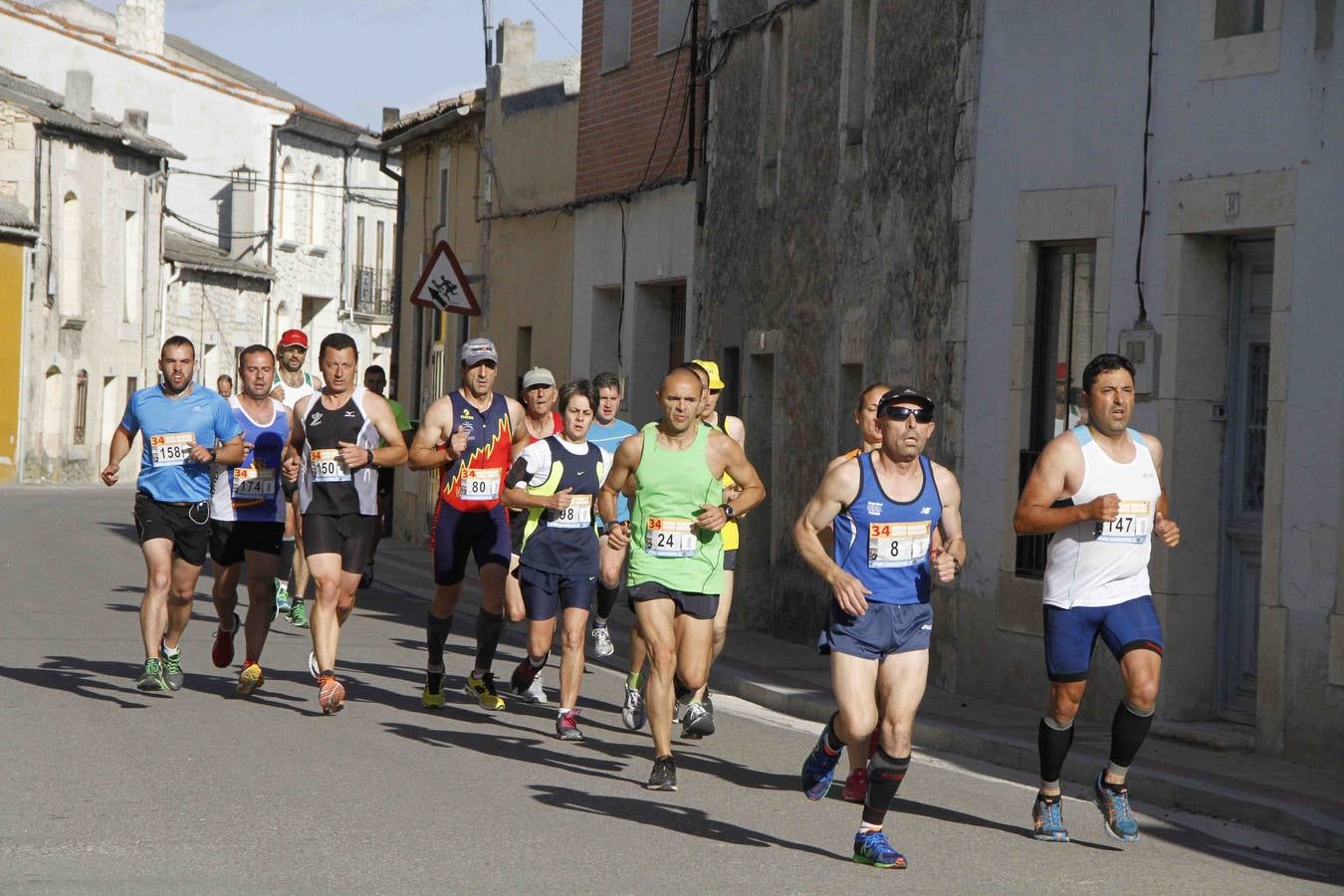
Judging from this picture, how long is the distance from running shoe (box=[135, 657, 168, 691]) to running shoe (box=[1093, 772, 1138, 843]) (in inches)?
227

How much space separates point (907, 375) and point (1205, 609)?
12.3 ft

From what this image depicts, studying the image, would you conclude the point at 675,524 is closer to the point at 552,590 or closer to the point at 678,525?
the point at 678,525

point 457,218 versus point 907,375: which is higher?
point 457,218

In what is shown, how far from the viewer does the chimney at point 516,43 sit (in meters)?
29.3

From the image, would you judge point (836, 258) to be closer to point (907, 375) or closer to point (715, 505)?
point (907, 375)

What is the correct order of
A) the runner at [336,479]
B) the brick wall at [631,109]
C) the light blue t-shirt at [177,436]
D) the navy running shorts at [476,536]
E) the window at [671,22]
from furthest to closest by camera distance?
the window at [671,22], the brick wall at [631,109], the light blue t-shirt at [177,436], the navy running shorts at [476,536], the runner at [336,479]

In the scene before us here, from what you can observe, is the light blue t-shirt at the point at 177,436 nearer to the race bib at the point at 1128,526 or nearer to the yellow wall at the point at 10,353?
the race bib at the point at 1128,526

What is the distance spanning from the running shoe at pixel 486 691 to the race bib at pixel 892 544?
4510mm

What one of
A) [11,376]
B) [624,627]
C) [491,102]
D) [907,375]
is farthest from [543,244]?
[11,376]

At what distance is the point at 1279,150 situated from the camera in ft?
38.5

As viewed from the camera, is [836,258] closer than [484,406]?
No

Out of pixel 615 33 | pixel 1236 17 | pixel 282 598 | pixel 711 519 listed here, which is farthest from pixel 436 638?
pixel 615 33

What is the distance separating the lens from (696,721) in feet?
37.6

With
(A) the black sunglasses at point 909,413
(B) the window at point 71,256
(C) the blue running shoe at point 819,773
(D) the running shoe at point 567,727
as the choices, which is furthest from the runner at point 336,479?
(B) the window at point 71,256
